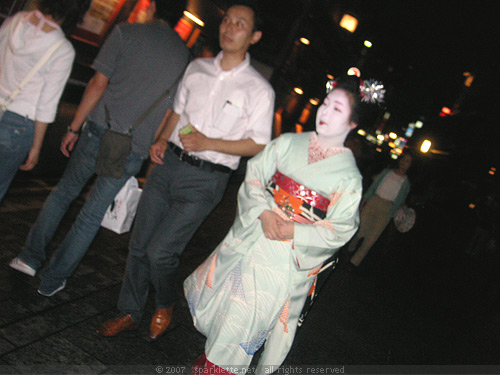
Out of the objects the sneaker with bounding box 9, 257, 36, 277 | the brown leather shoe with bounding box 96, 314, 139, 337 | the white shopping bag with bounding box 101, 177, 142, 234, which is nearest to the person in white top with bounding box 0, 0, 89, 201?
the sneaker with bounding box 9, 257, 36, 277

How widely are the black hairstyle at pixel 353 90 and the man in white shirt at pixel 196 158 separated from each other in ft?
1.81

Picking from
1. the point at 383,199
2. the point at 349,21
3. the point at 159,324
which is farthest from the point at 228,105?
the point at 349,21

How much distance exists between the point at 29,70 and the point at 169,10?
3.46 feet

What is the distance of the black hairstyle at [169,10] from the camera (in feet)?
8.61

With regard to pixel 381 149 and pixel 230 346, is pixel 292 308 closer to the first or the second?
pixel 230 346

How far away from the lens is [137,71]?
2521mm

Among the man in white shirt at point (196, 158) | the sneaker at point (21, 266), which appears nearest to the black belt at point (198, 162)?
the man in white shirt at point (196, 158)

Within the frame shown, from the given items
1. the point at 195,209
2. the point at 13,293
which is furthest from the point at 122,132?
the point at 13,293

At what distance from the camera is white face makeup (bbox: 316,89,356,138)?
2.12 m

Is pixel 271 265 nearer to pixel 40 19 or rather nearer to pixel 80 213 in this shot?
pixel 80 213

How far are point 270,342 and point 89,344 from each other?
3.85ft

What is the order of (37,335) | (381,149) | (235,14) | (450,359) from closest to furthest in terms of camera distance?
(37,335)
(235,14)
(450,359)
(381,149)

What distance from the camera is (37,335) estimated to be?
2199mm

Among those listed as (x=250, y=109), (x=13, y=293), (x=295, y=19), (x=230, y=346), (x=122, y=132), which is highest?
(x=295, y=19)
